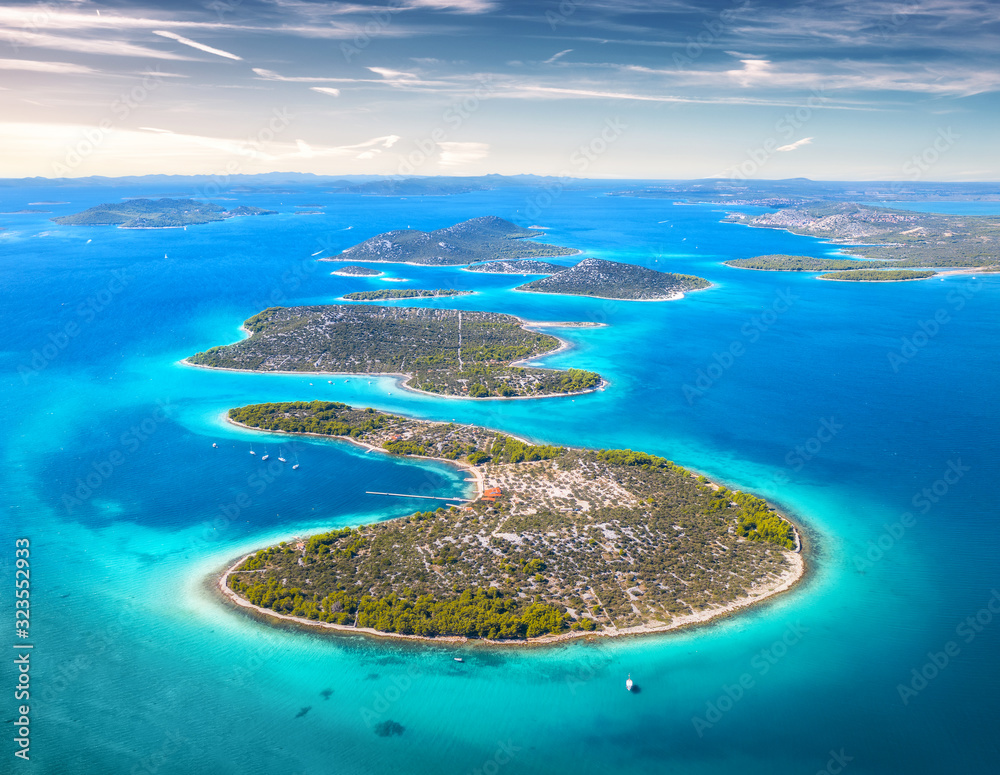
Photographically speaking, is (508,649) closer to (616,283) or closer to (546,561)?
(546,561)

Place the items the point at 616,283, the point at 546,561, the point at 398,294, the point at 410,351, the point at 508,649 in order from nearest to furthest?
the point at 508,649
the point at 546,561
the point at 410,351
the point at 398,294
the point at 616,283

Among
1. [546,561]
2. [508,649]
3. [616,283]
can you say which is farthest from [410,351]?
[616,283]

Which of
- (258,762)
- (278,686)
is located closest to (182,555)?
(278,686)

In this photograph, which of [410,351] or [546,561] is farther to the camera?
[410,351]

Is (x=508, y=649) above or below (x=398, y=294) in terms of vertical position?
below

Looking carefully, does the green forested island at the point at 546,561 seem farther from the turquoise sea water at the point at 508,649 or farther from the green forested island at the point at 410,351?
the green forested island at the point at 410,351

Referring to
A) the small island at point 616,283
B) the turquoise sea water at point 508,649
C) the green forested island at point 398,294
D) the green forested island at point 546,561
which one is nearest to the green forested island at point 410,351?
the turquoise sea water at point 508,649

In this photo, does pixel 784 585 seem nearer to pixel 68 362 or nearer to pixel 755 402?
pixel 755 402
